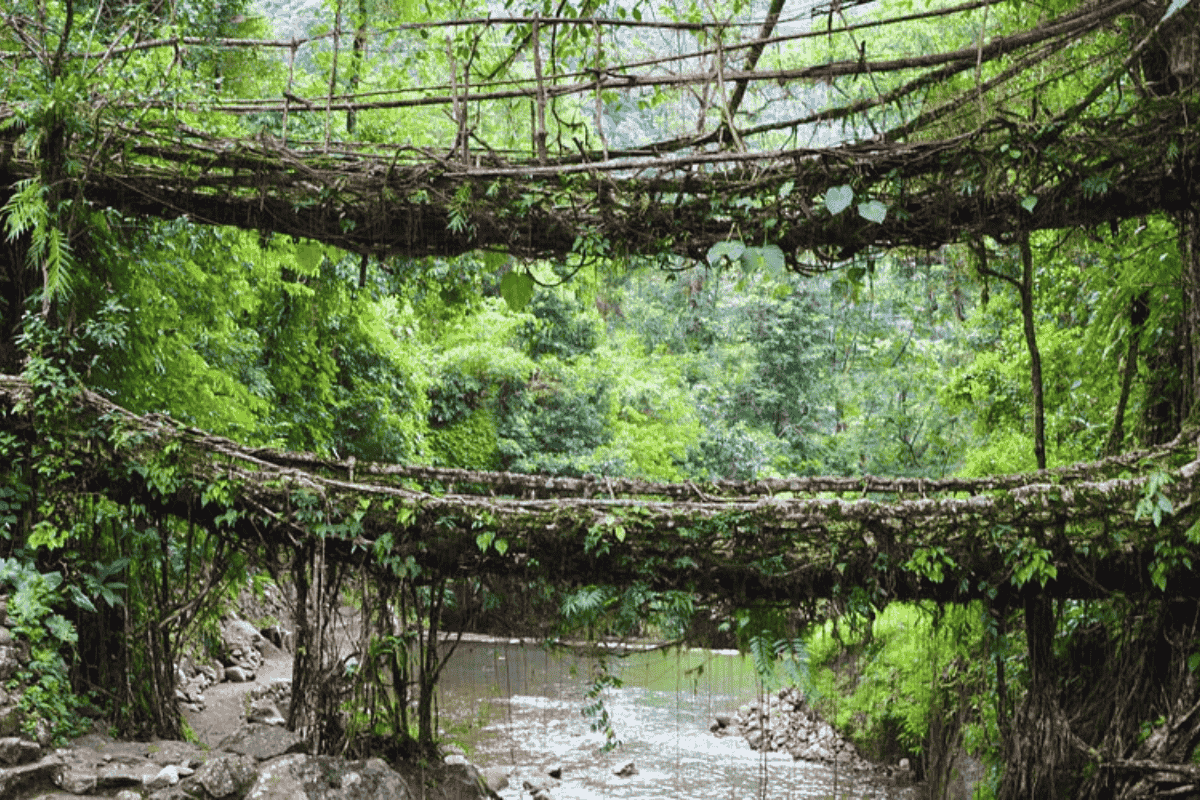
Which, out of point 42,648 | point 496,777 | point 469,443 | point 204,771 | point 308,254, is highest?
point 469,443

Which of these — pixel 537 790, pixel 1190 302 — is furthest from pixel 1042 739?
pixel 537 790

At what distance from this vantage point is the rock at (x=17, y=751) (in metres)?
4.36

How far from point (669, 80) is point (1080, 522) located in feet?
9.25

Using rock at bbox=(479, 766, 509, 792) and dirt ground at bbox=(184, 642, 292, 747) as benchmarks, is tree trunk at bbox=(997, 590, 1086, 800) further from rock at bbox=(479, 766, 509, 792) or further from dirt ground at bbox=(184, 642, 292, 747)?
dirt ground at bbox=(184, 642, 292, 747)

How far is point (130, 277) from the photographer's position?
655 centimetres

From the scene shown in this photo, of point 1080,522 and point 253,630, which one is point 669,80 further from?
point 253,630

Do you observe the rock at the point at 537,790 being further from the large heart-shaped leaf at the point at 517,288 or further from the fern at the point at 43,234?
the fern at the point at 43,234

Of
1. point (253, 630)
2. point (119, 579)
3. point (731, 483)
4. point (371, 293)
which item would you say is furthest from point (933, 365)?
point (119, 579)

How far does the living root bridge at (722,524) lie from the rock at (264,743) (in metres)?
1.04

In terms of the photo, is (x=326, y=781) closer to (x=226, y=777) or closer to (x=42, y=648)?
(x=226, y=777)

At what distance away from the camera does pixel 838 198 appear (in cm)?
421

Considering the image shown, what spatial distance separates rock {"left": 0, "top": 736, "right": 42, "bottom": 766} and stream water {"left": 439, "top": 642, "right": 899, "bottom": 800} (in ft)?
9.93

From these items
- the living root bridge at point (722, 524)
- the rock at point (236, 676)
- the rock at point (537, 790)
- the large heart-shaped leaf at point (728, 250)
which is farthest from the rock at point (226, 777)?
the rock at point (236, 676)

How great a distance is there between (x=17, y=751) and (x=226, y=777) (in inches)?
36.0
